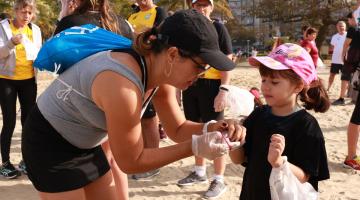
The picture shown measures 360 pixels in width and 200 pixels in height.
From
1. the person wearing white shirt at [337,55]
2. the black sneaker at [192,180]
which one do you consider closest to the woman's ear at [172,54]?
the black sneaker at [192,180]

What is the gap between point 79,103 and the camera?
6.24 feet

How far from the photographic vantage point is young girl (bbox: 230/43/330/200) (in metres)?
2.04

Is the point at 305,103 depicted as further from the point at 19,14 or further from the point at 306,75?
the point at 19,14

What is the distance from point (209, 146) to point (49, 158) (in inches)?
32.3

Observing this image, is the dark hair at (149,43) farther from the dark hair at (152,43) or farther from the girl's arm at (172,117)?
the girl's arm at (172,117)

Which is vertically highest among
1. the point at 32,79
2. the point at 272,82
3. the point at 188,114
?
the point at 272,82

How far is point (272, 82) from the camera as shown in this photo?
2.14 m

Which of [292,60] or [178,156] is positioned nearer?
[178,156]

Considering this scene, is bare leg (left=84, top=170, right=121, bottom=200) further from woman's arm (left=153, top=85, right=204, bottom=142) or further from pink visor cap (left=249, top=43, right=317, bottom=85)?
pink visor cap (left=249, top=43, right=317, bottom=85)

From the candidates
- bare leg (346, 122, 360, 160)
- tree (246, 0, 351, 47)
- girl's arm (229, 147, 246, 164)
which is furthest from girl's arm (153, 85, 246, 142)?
tree (246, 0, 351, 47)

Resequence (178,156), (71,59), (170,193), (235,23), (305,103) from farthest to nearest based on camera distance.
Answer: (235,23), (170,193), (305,103), (71,59), (178,156)

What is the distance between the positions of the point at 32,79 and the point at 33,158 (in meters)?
2.48

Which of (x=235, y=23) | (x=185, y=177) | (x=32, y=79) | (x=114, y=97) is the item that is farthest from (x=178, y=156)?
(x=235, y=23)

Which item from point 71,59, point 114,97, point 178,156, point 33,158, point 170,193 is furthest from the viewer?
point 170,193
